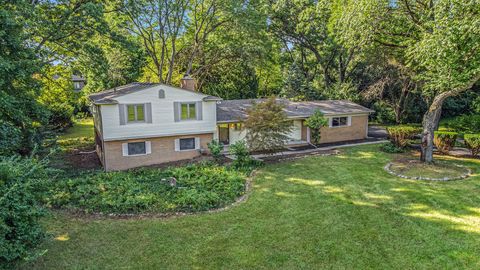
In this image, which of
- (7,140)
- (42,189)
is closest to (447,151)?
(42,189)

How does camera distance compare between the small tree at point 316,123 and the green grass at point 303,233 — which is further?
the small tree at point 316,123

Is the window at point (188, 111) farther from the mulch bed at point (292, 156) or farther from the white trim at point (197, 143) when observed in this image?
the mulch bed at point (292, 156)

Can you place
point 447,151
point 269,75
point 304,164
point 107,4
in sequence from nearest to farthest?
point 304,164 < point 447,151 < point 107,4 < point 269,75

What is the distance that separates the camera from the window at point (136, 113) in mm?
16844

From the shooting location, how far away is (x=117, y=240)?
9125mm

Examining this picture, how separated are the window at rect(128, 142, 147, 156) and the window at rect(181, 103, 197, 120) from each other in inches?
108

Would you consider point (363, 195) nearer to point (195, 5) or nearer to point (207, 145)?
point (207, 145)

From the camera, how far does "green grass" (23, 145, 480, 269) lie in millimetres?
A: 8039

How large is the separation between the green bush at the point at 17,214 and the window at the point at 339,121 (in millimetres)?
19523

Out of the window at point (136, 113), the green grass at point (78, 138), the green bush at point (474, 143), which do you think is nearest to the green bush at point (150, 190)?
the window at point (136, 113)

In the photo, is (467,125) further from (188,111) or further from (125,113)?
(125,113)

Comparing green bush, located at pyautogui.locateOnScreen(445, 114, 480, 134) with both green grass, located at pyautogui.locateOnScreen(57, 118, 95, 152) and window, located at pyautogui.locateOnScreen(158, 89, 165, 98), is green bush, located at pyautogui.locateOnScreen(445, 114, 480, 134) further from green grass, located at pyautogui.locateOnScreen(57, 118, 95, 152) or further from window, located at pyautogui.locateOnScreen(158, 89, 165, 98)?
green grass, located at pyautogui.locateOnScreen(57, 118, 95, 152)

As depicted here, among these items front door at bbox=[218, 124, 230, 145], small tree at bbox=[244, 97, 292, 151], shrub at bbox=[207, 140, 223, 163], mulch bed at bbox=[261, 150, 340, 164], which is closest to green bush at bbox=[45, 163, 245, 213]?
shrub at bbox=[207, 140, 223, 163]

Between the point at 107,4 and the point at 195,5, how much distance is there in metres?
7.96
